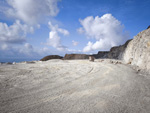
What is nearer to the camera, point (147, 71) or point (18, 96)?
point (18, 96)

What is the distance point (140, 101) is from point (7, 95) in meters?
3.72

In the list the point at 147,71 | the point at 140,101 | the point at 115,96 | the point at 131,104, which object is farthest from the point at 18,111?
the point at 147,71

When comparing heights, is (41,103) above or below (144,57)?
below

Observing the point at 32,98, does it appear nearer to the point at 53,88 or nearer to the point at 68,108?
the point at 53,88

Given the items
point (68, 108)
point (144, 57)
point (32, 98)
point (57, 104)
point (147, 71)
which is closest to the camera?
point (68, 108)

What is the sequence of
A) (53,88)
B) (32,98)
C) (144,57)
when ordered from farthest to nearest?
(144,57) < (53,88) < (32,98)

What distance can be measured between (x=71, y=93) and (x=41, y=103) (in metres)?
0.90

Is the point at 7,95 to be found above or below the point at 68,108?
above

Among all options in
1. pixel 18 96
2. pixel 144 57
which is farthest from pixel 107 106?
pixel 144 57

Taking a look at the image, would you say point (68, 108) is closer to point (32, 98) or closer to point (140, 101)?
point (32, 98)

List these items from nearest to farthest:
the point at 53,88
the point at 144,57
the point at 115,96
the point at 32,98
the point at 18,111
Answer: the point at 18,111, the point at 32,98, the point at 115,96, the point at 53,88, the point at 144,57

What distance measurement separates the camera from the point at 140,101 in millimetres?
2424

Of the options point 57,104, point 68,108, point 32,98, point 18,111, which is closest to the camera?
point 18,111

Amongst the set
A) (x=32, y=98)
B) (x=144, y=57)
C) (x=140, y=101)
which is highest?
(x=144, y=57)
